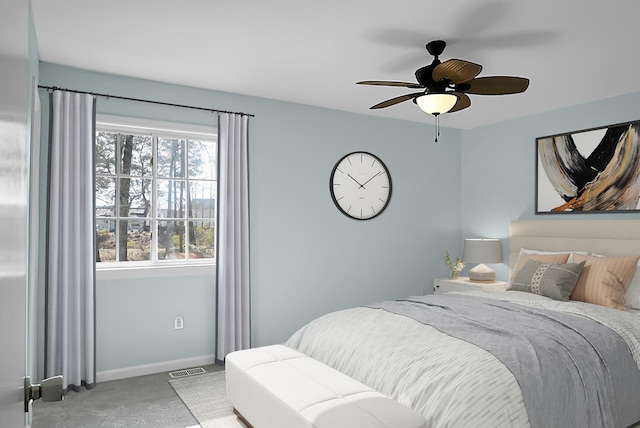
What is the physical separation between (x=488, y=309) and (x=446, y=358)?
108cm

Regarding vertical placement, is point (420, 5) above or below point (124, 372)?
above

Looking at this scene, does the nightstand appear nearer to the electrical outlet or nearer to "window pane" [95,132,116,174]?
the electrical outlet

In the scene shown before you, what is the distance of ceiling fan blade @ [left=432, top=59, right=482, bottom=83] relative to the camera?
265cm

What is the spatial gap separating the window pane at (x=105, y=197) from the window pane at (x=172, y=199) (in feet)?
1.20

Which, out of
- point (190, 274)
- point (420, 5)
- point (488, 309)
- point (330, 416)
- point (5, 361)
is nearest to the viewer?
point (5, 361)

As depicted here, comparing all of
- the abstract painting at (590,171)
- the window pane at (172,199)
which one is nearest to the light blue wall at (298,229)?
the window pane at (172,199)

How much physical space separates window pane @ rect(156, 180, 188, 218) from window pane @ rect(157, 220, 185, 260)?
0.08m

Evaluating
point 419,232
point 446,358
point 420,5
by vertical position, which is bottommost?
point 446,358

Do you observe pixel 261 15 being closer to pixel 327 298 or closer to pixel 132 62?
pixel 132 62

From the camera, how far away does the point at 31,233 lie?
9.82ft

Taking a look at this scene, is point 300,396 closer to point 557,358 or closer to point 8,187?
point 557,358

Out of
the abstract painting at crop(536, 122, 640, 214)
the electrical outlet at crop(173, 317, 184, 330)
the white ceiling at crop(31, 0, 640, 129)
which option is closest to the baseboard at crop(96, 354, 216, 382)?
the electrical outlet at crop(173, 317, 184, 330)

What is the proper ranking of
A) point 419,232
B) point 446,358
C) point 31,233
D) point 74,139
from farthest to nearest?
1. point 419,232
2. point 74,139
3. point 31,233
4. point 446,358

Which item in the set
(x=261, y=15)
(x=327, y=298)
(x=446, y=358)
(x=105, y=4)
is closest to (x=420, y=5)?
(x=261, y=15)
